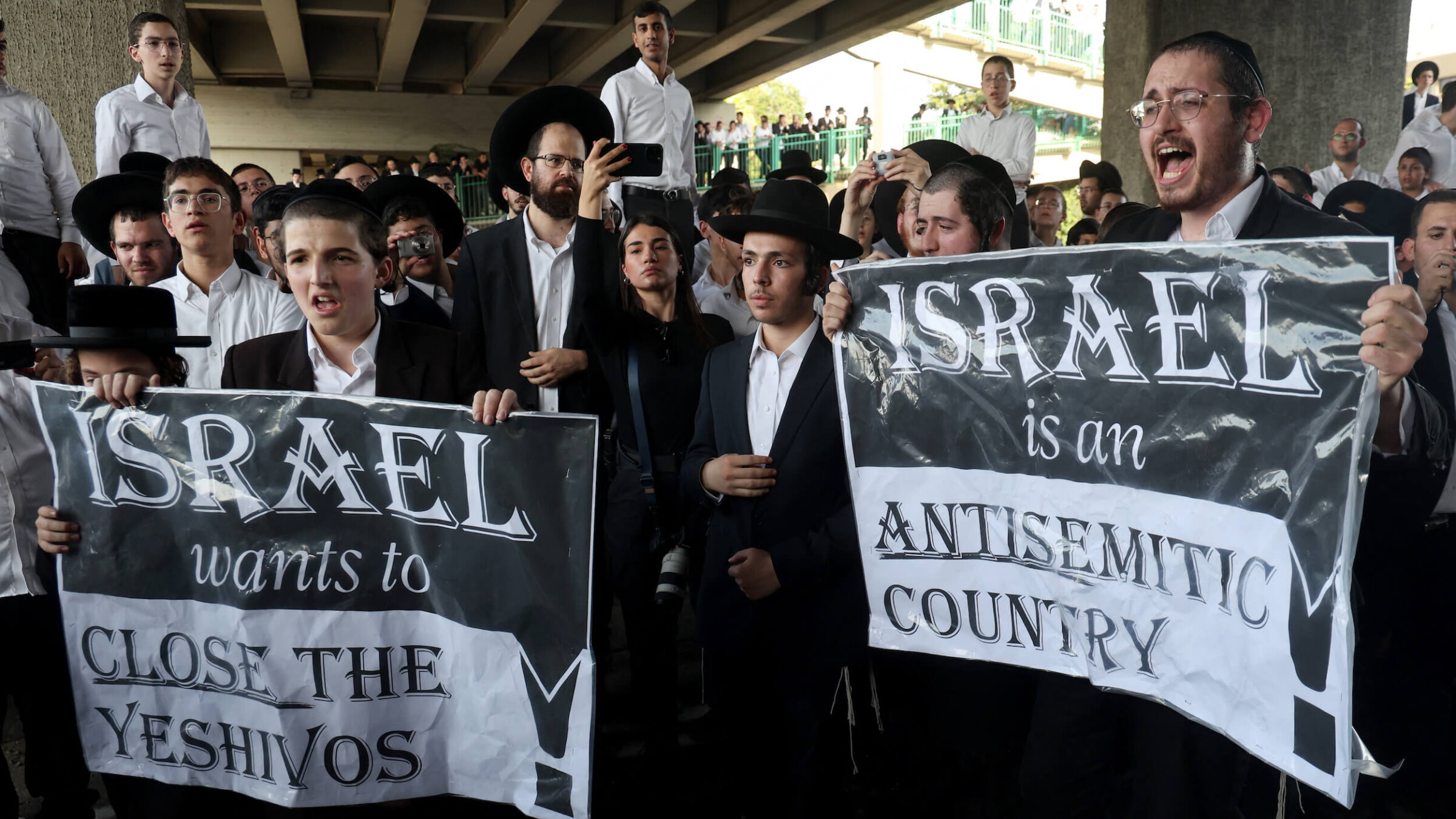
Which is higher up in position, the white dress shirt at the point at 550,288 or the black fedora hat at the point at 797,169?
the black fedora hat at the point at 797,169

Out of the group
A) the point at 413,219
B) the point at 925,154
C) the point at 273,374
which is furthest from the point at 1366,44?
the point at 273,374

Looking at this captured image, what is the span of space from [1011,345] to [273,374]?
224cm

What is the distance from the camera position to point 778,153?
85.9 ft

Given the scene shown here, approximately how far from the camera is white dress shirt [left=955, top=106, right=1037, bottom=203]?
30.2ft

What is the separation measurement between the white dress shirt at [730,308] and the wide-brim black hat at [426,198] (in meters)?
1.33

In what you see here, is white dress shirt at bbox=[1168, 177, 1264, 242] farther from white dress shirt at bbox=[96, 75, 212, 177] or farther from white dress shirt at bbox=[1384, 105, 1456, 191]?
white dress shirt at bbox=[1384, 105, 1456, 191]

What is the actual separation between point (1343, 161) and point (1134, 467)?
8.89m

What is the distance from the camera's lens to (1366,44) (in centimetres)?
1075

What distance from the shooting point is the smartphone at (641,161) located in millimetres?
3551

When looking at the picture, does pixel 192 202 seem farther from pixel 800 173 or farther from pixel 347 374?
pixel 800 173

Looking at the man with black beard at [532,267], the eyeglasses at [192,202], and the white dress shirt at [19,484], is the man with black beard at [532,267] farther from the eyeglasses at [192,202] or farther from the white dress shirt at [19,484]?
the white dress shirt at [19,484]

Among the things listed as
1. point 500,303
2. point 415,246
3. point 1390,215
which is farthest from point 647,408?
point 1390,215

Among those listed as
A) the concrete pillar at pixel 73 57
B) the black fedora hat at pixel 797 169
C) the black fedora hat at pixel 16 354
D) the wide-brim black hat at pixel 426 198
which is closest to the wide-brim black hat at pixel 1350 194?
the black fedora hat at pixel 797 169

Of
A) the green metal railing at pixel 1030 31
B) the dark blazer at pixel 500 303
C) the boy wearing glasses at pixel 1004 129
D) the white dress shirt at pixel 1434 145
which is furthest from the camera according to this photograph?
the green metal railing at pixel 1030 31
